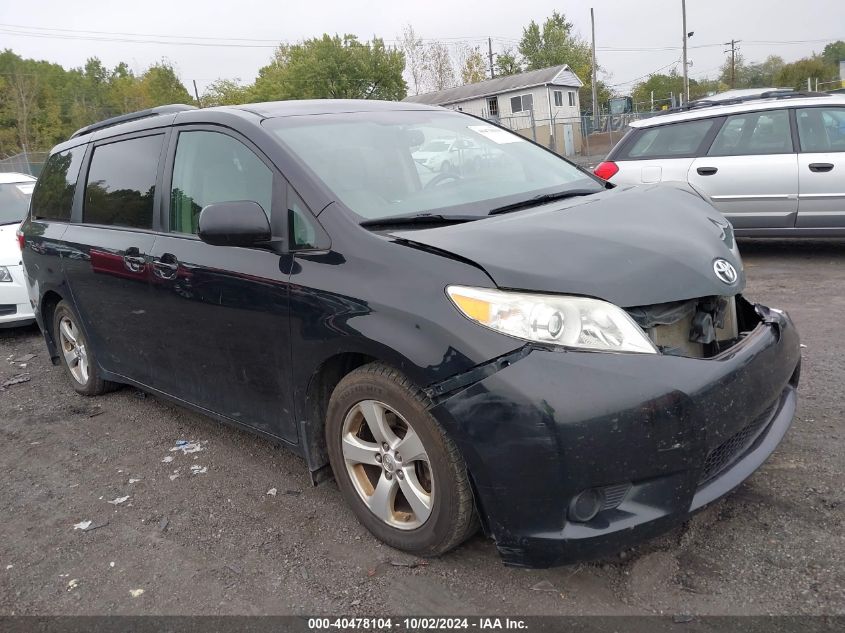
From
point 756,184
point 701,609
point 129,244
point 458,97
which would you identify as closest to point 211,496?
point 129,244

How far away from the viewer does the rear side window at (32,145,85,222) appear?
458 cm

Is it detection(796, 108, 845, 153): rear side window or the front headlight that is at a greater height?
detection(796, 108, 845, 153): rear side window

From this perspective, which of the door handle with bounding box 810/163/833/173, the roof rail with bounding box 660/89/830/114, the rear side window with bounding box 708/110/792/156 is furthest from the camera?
the roof rail with bounding box 660/89/830/114

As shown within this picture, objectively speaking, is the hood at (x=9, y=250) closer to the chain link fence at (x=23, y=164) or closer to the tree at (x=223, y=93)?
the chain link fence at (x=23, y=164)

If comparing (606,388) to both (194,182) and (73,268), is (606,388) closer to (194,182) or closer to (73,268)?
(194,182)

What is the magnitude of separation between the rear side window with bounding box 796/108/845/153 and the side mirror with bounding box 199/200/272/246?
603 centimetres

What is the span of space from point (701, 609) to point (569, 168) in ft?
7.56

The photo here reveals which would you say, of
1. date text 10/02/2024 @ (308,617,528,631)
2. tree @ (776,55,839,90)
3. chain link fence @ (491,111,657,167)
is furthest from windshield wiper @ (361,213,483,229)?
tree @ (776,55,839,90)

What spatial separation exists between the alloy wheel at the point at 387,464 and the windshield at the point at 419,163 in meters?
0.80

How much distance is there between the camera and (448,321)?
2275 mm

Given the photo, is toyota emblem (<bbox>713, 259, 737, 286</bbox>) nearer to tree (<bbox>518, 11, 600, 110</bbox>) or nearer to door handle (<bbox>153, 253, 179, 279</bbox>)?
door handle (<bbox>153, 253, 179, 279</bbox>)

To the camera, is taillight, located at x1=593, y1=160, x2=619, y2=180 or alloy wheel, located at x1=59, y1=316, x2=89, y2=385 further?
taillight, located at x1=593, y1=160, x2=619, y2=180

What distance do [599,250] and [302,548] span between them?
165 cm

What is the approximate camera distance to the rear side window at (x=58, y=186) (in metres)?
4.58
